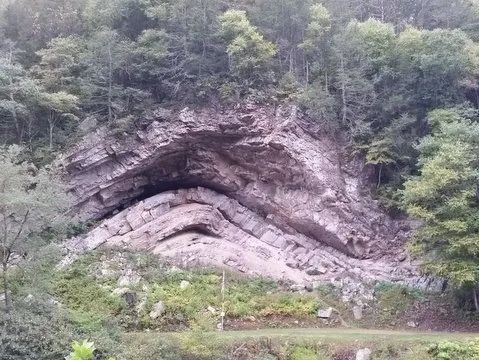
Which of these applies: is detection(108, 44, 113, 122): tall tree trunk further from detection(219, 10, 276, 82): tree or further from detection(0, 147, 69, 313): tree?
detection(0, 147, 69, 313): tree

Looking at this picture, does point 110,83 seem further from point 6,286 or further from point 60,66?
point 6,286

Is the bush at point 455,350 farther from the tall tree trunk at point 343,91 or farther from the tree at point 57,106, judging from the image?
the tree at point 57,106

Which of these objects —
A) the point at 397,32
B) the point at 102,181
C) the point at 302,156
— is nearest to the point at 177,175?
the point at 102,181

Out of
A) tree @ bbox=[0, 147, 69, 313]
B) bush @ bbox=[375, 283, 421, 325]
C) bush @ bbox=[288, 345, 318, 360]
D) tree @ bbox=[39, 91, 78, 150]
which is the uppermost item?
tree @ bbox=[39, 91, 78, 150]

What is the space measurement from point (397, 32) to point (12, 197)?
887 inches

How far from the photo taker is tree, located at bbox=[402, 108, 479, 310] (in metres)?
17.1

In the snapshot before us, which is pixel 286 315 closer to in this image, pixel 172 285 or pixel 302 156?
pixel 172 285

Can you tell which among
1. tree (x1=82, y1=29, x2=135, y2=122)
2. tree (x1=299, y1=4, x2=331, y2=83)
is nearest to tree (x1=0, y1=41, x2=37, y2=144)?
tree (x1=82, y1=29, x2=135, y2=122)

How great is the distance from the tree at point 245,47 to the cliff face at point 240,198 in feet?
5.97

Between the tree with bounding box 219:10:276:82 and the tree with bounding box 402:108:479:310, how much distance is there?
355 inches

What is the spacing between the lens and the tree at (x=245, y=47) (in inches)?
951

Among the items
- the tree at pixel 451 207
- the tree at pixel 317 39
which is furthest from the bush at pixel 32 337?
the tree at pixel 317 39

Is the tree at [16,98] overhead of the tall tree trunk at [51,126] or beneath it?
overhead

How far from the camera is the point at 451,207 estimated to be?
57.8 feet
